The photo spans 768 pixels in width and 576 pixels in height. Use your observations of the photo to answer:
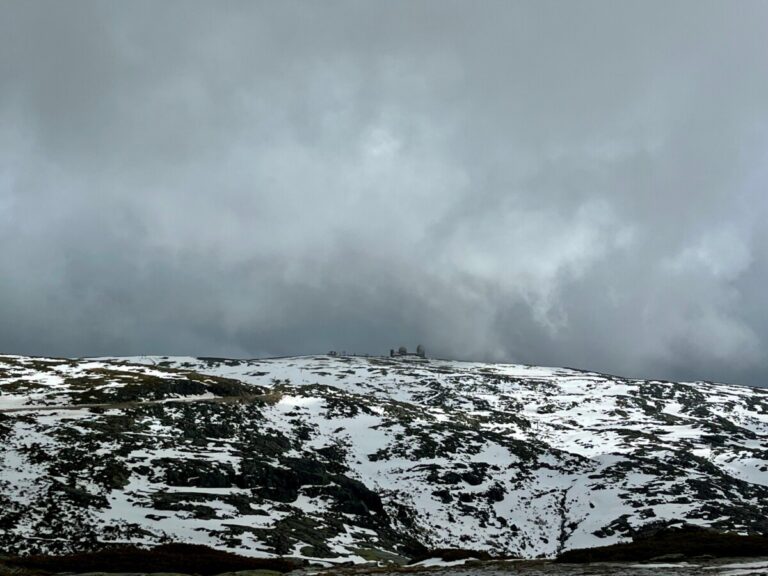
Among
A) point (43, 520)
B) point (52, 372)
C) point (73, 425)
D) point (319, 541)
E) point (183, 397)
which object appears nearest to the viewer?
point (43, 520)

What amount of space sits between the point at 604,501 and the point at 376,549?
172ft

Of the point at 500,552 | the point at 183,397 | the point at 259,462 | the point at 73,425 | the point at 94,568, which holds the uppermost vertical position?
the point at 183,397

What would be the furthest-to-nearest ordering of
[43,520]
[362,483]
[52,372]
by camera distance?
[52,372] < [362,483] < [43,520]

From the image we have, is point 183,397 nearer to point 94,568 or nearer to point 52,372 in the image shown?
point 52,372

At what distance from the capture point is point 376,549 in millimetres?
75188

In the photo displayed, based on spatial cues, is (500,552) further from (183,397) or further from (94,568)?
(183,397)

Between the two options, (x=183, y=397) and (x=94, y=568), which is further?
(x=183, y=397)

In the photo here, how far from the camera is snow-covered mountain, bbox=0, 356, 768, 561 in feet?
228

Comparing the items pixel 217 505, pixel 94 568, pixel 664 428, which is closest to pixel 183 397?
pixel 217 505

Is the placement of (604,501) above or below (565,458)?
below

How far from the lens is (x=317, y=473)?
10038 cm

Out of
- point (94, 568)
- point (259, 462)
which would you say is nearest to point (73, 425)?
point (259, 462)

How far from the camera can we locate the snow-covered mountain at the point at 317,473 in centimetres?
6950

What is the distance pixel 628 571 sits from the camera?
2658 centimetres
